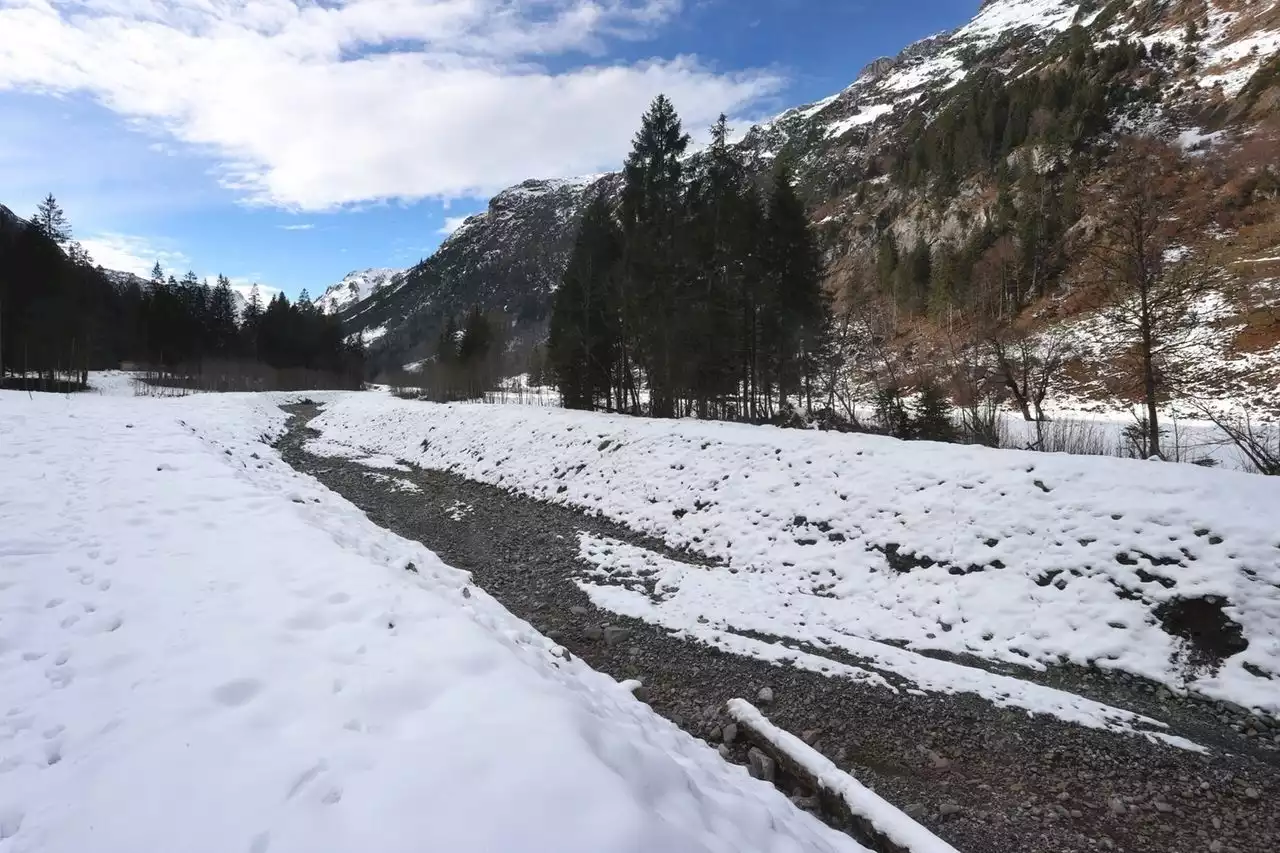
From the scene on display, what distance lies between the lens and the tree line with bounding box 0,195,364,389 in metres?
39.4

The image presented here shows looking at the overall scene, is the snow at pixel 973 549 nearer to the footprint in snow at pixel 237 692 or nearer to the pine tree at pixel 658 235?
the footprint in snow at pixel 237 692

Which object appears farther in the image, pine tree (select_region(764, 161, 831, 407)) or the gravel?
pine tree (select_region(764, 161, 831, 407))

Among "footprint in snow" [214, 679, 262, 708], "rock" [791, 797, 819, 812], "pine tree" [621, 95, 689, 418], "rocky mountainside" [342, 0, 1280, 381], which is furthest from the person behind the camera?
"rocky mountainside" [342, 0, 1280, 381]

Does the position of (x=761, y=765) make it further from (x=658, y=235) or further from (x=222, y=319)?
(x=222, y=319)

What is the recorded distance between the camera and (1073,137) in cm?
5256

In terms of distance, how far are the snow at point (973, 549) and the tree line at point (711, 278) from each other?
10.1 metres

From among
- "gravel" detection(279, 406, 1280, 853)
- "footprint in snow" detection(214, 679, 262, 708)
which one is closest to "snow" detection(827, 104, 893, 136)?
"gravel" detection(279, 406, 1280, 853)

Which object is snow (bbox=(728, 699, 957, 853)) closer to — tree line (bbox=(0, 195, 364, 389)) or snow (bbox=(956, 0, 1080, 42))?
tree line (bbox=(0, 195, 364, 389))

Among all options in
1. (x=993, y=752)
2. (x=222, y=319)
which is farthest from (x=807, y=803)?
(x=222, y=319)

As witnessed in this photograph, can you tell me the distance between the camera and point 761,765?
4.94 m

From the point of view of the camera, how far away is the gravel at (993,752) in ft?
14.6

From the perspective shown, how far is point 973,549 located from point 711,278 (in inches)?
671

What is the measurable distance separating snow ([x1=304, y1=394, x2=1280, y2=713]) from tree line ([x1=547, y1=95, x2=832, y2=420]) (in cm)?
1006

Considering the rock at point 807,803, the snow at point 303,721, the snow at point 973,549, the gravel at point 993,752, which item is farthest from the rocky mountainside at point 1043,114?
the rock at point 807,803
